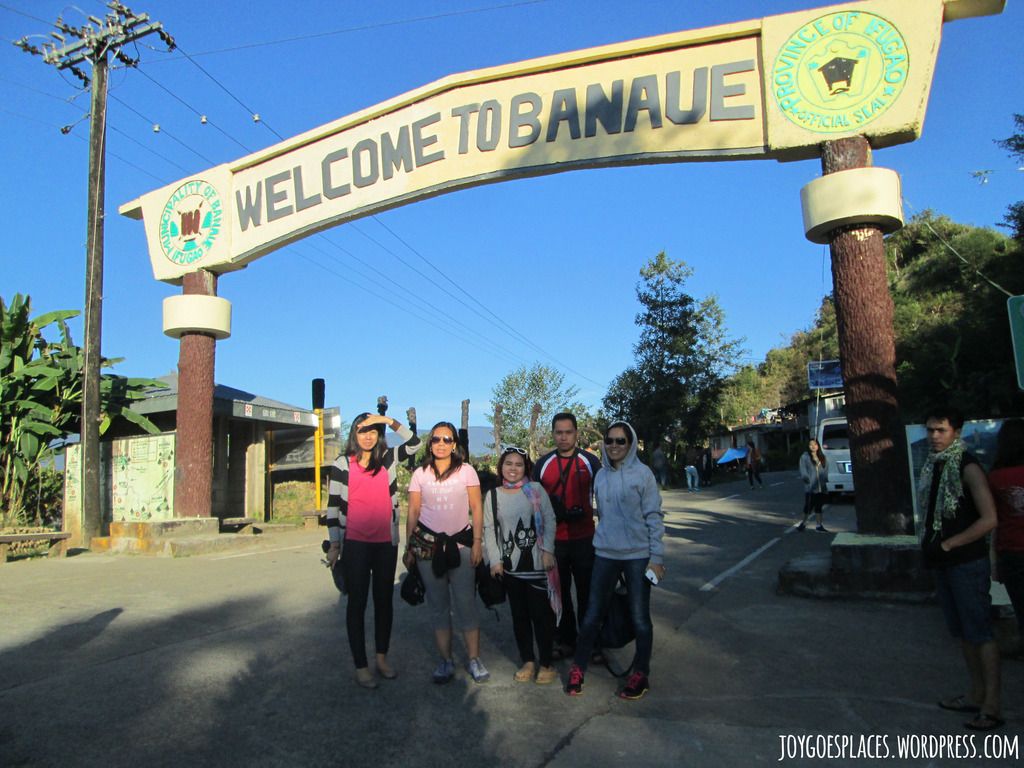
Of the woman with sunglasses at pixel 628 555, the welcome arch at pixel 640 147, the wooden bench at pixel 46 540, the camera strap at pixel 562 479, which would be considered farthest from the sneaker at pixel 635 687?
the wooden bench at pixel 46 540

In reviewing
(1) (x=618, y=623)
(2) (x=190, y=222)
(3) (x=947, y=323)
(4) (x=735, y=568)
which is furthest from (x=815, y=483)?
(3) (x=947, y=323)

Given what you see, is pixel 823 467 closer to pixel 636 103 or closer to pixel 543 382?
pixel 636 103

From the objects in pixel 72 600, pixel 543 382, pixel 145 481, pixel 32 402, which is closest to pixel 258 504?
pixel 145 481

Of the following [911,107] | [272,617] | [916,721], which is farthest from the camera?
[911,107]

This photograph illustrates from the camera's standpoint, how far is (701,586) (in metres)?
7.43

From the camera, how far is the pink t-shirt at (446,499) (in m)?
4.63

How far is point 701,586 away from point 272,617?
423cm

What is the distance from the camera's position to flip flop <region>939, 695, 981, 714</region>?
385cm

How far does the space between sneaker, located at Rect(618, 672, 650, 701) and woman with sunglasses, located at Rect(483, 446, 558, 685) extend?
0.53 meters

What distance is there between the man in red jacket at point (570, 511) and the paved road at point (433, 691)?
0.51 metres

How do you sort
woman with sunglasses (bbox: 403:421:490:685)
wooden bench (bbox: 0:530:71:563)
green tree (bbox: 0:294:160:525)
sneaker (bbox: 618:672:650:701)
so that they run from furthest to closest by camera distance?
1. green tree (bbox: 0:294:160:525)
2. wooden bench (bbox: 0:530:71:563)
3. woman with sunglasses (bbox: 403:421:490:685)
4. sneaker (bbox: 618:672:650:701)

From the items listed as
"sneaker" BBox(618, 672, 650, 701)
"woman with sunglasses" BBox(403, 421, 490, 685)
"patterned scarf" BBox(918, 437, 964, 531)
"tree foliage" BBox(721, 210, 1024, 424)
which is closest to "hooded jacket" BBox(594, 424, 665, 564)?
"sneaker" BBox(618, 672, 650, 701)

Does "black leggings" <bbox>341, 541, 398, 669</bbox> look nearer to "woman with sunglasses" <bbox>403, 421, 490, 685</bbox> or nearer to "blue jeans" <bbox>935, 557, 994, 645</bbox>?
"woman with sunglasses" <bbox>403, 421, 490, 685</bbox>

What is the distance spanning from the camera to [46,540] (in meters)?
11.5
